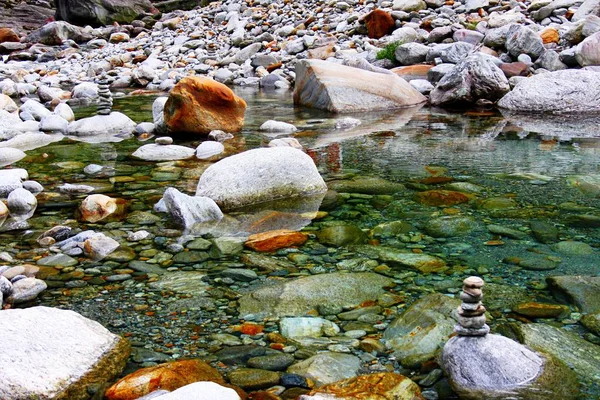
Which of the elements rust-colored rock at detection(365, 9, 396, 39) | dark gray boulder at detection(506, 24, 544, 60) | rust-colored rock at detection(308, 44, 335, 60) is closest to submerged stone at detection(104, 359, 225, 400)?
dark gray boulder at detection(506, 24, 544, 60)

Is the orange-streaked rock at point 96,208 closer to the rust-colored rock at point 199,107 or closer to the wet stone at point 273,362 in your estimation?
the wet stone at point 273,362

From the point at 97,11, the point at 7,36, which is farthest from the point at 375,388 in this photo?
the point at 97,11

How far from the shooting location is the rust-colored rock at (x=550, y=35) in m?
13.0

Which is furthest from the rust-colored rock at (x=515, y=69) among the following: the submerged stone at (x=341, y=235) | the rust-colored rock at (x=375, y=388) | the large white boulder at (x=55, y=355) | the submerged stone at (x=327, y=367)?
the large white boulder at (x=55, y=355)

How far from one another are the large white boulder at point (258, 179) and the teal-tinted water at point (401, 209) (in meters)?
0.34

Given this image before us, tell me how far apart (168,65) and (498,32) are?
420 inches

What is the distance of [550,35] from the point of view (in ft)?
43.0

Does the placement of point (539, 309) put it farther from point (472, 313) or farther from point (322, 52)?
point (322, 52)

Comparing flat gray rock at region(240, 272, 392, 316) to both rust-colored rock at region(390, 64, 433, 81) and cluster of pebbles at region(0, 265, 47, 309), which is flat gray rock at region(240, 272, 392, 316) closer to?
cluster of pebbles at region(0, 265, 47, 309)

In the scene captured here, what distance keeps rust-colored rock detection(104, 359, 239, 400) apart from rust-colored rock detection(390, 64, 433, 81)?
11.3 meters

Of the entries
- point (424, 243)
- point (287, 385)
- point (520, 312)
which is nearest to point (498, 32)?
point (424, 243)

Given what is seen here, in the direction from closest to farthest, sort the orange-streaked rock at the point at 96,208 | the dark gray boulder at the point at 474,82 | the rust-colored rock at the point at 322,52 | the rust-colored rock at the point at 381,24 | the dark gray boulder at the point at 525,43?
1. the orange-streaked rock at the point at 96,208
2. the dark gray boulder at the point at 474,82
3. the dark gray boulder at the point at 525,43
4. the rust-colored rock at the point at 322,52
5. the rust-colored rock at the point at 381,24

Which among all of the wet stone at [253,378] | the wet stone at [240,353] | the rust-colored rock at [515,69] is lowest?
the wet stone at [240,353]

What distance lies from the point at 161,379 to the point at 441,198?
324 cm
